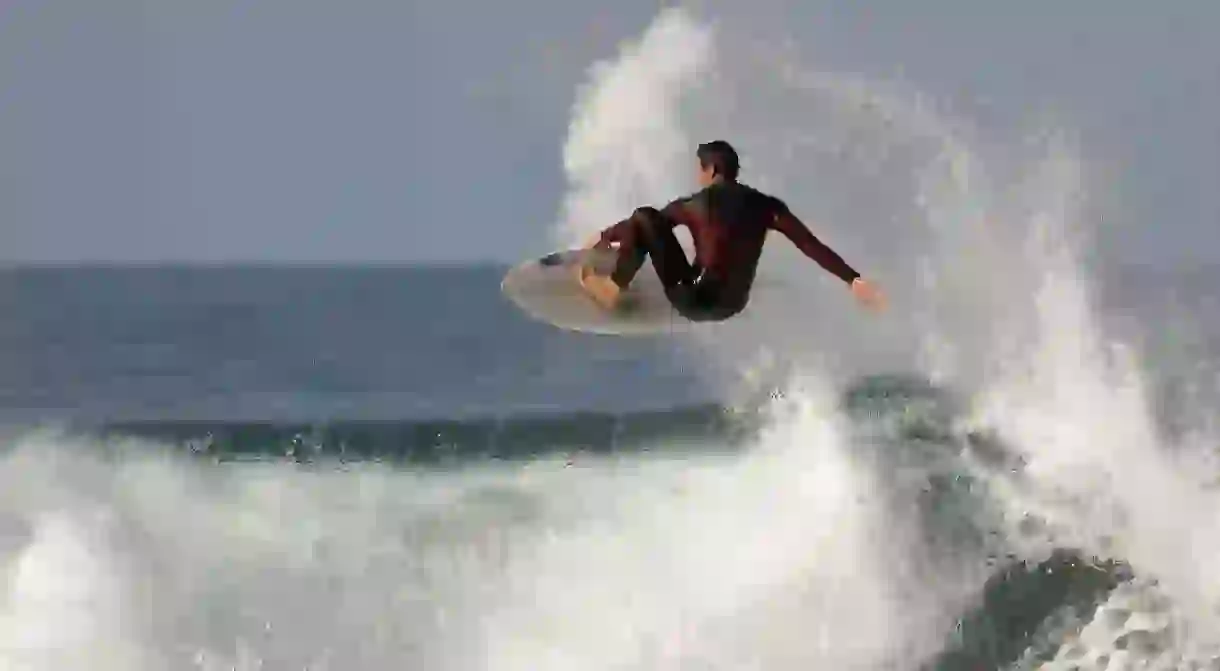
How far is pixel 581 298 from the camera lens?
19.6 ft

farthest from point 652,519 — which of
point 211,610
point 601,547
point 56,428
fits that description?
point 56,428

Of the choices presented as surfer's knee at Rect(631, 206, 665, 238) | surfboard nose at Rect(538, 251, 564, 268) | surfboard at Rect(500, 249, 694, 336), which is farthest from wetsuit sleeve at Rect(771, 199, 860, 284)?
surfboard nose at Rect(538, 251, 564, 268)

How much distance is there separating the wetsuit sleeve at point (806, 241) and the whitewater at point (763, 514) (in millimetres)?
1532

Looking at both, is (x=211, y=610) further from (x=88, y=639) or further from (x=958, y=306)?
(x=958, y=306)

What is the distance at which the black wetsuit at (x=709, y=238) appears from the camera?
5129mm

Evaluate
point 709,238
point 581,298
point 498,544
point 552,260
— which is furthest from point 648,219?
point 498,544

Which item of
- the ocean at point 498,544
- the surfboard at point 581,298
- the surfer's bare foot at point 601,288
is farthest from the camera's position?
the ocean at point 498,544

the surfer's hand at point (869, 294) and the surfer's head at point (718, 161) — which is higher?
the surfer's head at point (718, 161)

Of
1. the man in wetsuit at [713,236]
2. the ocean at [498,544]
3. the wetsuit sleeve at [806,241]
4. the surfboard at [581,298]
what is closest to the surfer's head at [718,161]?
the man in wetsuit at [713,236]

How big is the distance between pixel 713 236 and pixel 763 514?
13.2 ft

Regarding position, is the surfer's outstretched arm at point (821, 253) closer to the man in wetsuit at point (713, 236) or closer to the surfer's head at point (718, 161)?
the man in wetsuit at point (713, 236)

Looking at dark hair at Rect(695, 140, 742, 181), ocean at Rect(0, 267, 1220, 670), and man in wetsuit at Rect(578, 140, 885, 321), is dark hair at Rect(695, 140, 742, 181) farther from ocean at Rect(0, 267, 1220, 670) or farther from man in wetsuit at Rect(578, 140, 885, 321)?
ocean at Rect(0, 267, 1220, 670)

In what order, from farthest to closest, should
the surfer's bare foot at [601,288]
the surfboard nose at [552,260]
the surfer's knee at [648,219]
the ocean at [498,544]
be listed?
the ocean at [498,544] < the surfboard nose at [552,260] < the surfer's bare foot at [601,288] < the surfer's knee at [648,219]

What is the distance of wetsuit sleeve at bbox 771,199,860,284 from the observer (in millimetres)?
5125
